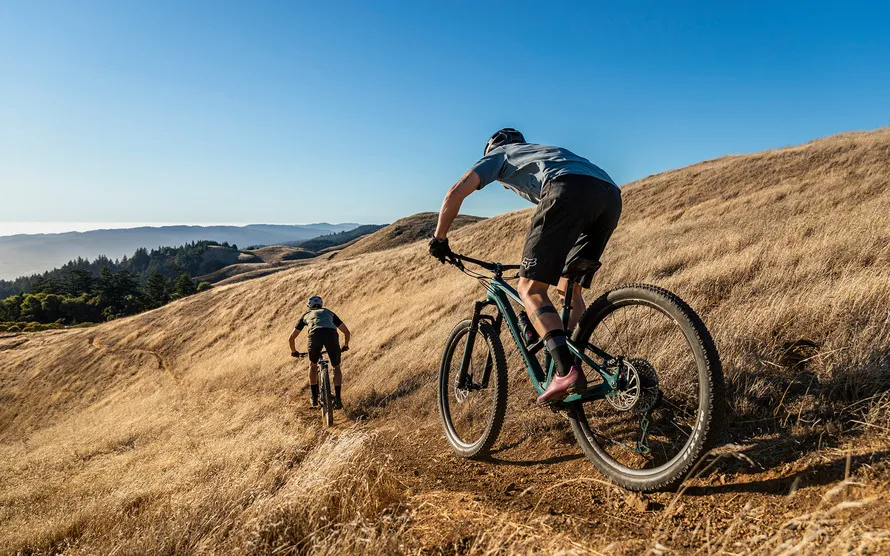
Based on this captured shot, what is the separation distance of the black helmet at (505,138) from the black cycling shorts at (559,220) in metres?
0.85

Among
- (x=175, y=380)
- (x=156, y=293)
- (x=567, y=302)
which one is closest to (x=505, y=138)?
(x=567, y=302)

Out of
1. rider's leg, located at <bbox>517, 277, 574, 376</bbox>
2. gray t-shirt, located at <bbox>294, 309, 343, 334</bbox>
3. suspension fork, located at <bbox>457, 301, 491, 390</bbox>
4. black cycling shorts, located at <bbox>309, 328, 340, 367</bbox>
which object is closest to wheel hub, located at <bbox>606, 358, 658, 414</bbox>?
rider's leg, located at <bbox>517, 277, 574, 376</bbox>

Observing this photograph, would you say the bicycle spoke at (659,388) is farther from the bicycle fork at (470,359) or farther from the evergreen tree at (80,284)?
the evergreen tree at (80,284)

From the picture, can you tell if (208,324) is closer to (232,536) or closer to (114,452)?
(114,452)

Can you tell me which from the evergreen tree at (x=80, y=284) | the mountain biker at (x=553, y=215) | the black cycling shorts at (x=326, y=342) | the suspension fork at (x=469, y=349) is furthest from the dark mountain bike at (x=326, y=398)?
the evergreen tree at (x=80, y=284)

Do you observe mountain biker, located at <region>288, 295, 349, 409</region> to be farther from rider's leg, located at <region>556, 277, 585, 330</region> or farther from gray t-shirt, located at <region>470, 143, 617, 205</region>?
gray t-shirt, located at <region>470, 143, 617, 205</region>

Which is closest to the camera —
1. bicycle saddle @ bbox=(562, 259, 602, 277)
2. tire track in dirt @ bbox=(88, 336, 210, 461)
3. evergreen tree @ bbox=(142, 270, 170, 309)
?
bicycle saddle @ bbox=(562, 259, 602, 277)

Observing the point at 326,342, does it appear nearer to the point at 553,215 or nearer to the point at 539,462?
the point at 539,462

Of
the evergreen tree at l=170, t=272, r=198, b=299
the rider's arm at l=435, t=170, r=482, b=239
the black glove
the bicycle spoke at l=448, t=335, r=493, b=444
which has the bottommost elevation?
the evergreen tree at l=170, t=272, r=198, b=299

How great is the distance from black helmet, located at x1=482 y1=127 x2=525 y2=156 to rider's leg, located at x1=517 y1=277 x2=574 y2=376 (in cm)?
138

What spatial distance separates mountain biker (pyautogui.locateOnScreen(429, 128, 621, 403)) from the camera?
3.35m

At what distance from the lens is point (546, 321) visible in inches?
136

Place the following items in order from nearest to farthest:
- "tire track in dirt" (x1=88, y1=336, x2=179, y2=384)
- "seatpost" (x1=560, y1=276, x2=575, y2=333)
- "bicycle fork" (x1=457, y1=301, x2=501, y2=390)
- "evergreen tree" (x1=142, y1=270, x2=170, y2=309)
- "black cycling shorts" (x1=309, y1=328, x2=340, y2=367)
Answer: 1. "seatpost" (x1=560, y1=276, x2=575, y2=333)
2. "bicycle fork" (x1=457, y1=301, x2=501, y2=390)
3. "black cycling shorts" (x1=309, y1=328, x2=340, y2=367)
4. "tire track in dirt" (x1=88, y1=336, x2=179, y2=384)
5. "evergreen tree" (x1=142, y1=270, x2=170, y2=309)

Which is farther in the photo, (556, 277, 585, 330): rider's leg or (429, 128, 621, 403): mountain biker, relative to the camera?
(556, 277, 585, 330): rider's leg
